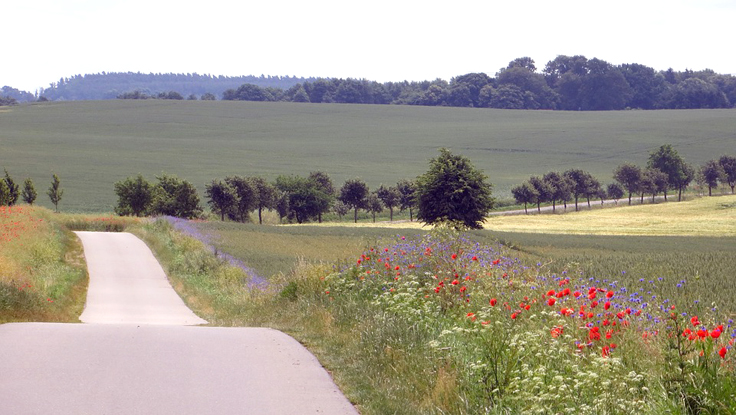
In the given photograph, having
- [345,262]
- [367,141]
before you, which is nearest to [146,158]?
[367,141]

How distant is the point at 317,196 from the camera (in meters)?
76.5

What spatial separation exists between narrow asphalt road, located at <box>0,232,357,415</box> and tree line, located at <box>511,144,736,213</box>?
75.4m

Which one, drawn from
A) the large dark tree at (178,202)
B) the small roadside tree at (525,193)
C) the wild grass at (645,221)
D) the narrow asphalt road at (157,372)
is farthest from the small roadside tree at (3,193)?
the small roadside tree at (525,193)

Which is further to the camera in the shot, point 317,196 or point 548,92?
point 548,92

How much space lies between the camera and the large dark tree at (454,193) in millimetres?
49031

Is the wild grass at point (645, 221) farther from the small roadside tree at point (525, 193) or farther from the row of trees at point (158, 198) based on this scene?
the row of trees at point (158, 198)

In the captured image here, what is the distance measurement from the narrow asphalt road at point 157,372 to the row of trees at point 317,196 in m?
29.3

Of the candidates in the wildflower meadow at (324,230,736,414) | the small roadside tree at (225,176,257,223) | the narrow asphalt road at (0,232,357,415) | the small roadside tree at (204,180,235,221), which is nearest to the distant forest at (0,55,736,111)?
the small roadside tree at (225,176,257,223)

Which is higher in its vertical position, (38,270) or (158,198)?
(158,198)

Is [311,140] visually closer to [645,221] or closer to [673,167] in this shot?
[673,167]

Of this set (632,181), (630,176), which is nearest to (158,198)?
(630,176)

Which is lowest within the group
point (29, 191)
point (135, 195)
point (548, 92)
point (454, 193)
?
point (454, 193)

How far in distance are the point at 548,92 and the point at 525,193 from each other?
370ft

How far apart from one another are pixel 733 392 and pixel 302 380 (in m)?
4.13
